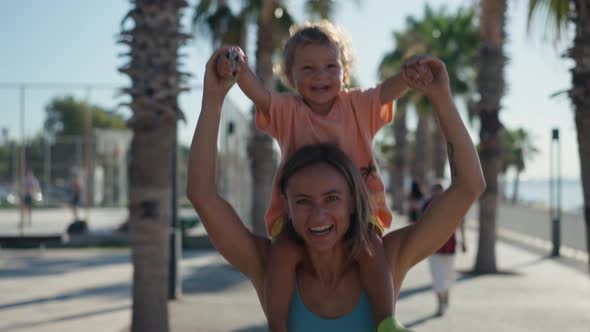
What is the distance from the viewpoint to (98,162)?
30766mm

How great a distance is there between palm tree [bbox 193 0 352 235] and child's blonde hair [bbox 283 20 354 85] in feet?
33.7

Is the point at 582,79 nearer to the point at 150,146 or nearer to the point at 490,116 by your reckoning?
the point at 150,146

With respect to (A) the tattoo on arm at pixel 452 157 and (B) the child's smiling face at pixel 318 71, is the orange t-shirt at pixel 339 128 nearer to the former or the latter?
Answer: (B) the child's smiling face at pixel 318 71

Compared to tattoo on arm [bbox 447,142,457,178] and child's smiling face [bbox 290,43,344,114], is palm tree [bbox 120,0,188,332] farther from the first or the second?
tattoo on arm [bbox 447,142,457,178]

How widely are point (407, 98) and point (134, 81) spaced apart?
2169cm

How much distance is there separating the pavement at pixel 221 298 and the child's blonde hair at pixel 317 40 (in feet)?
18.2

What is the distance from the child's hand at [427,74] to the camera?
6.40 ft

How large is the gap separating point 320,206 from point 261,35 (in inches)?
454

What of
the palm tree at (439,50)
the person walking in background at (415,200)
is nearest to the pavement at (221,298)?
the person walking in background at (415,200)

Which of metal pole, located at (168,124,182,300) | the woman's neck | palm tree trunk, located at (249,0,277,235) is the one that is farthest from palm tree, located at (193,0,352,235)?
the woman's neck

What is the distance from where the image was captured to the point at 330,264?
204 centimetres

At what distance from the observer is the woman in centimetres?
192

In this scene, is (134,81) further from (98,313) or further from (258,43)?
(258,43)

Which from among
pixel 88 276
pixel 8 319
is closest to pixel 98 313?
pixel 8 319
